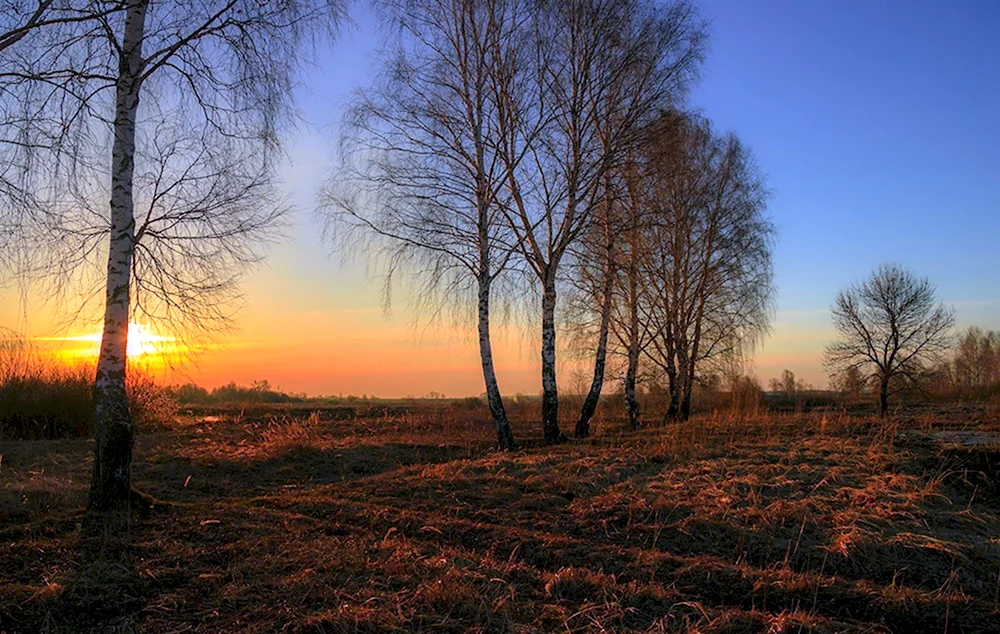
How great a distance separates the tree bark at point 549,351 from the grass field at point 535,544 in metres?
2.71

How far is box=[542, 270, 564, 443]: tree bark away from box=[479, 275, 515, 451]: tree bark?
1302mm

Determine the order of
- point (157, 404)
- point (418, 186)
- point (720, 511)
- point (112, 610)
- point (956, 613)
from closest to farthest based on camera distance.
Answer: point (112, 610), point (956, 613), point (720, 511), point (418, 186), point (157, 404)

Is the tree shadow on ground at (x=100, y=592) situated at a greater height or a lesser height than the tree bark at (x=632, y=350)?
lesser

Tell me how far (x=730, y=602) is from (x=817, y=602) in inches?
25.4

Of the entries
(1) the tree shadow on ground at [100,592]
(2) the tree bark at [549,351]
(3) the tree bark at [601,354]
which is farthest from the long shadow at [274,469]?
(3) the tree bark at [601,354]

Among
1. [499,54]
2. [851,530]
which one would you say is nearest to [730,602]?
[851,530]

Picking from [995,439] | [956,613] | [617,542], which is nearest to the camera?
[956,613]

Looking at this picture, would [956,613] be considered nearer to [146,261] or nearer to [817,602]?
[817,602]

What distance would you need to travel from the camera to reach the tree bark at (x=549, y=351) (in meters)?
13.4

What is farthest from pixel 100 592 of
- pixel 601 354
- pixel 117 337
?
pixel 601 354

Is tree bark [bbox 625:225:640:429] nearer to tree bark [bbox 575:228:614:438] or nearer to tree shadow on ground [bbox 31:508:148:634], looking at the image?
tree bark [bbox 575:228:614:438]

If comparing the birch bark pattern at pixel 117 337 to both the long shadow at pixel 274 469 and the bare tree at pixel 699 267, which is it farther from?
the bare tree at pixel 699 267

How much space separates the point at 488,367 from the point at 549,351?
60.8 inches

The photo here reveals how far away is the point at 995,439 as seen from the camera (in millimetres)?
11367
